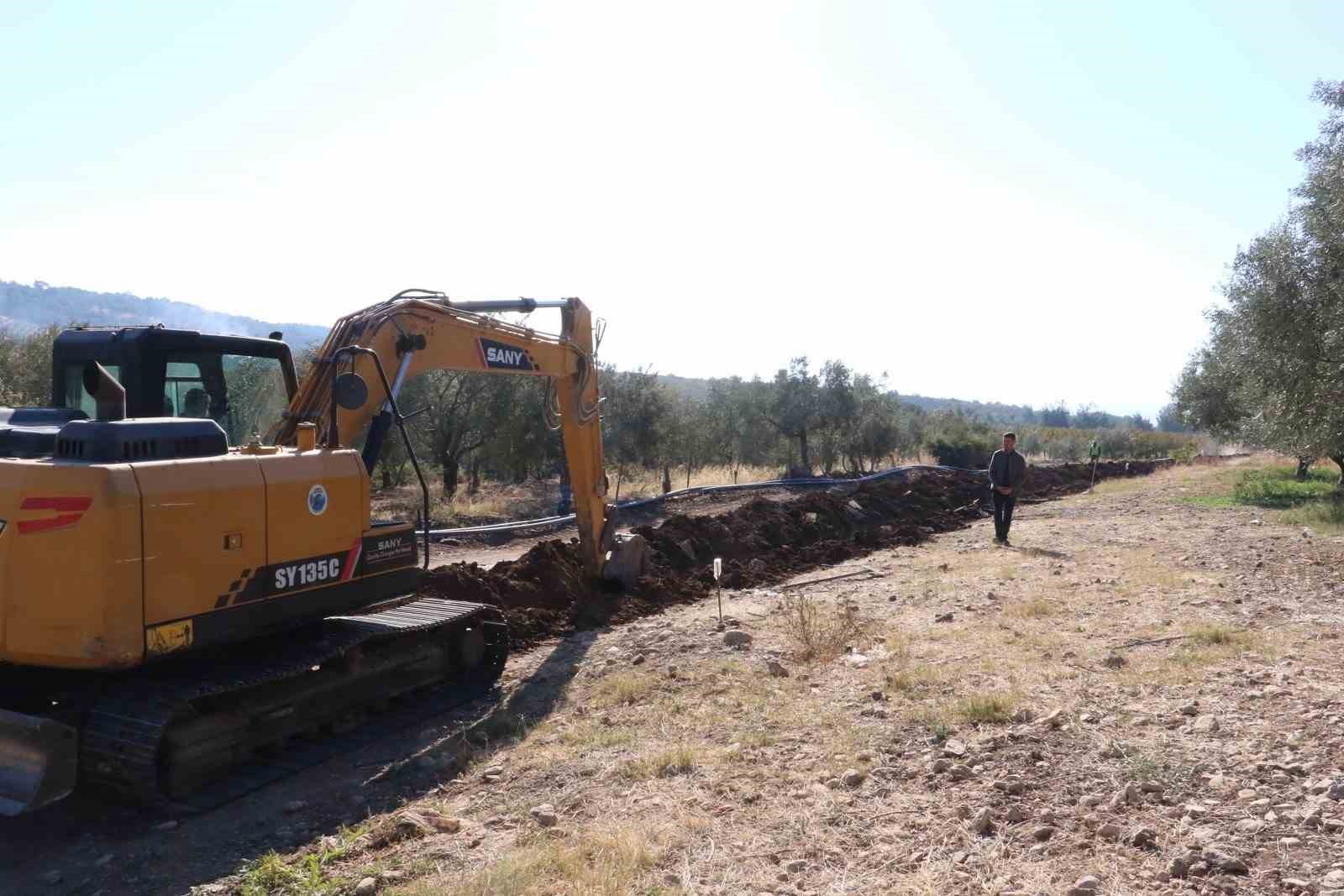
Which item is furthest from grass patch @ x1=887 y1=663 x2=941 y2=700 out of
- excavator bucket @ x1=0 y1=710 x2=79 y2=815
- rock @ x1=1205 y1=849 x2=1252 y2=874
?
excavator bucket @ x1=0 y1=710 x2=79 y2=815

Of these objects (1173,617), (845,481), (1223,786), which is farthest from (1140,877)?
(845,481)

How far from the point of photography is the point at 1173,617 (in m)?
9.62

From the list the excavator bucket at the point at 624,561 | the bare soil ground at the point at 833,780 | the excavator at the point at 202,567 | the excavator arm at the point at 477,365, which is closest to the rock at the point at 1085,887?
the bare soil ground at the point at 833,780

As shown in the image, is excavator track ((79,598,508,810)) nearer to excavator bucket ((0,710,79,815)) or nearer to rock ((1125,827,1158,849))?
excavator bucket ((0,710,79,815))

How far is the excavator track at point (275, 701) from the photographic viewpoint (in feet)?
18.4

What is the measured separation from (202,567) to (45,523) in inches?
34.4

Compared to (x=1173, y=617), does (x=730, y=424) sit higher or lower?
higher

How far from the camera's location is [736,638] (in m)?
9.49

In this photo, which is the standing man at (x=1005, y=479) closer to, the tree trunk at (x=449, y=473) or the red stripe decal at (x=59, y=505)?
the red stripe decal at (x=59, y=505)

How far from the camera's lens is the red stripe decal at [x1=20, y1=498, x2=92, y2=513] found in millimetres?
5375

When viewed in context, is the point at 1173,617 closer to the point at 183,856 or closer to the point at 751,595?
the point at 751,595

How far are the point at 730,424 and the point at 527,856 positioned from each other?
29.1 metres

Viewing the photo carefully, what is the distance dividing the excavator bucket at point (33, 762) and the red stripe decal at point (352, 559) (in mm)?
2028

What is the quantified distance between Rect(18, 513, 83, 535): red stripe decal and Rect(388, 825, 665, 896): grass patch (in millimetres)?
2743
